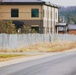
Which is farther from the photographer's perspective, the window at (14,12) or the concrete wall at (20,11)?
the window at (14,12)

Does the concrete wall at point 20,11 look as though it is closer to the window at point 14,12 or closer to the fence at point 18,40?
the window at point 14,12

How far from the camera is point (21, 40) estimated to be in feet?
169

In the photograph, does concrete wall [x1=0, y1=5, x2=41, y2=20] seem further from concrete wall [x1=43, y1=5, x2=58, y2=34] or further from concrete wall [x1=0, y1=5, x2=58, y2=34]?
concrete wall [x1=43, y1=5, x2=58, y2=34]

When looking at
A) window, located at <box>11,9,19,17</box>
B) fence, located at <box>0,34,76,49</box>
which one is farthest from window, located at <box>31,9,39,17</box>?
fence, located at <box>0,34,76,49</box>

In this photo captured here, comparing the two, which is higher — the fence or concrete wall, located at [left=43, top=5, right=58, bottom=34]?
concrete wall, located at [left=43, top=5, right=58, bottom=34]

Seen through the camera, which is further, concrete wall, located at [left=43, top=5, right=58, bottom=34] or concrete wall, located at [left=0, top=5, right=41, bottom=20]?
concrete wall, located at [left=43, top=5, right=58, bottom=34]

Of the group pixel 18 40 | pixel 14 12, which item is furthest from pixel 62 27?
pixel 18 40

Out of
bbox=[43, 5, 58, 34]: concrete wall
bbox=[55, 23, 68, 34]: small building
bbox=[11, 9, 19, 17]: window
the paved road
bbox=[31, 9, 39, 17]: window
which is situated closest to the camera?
the paved road

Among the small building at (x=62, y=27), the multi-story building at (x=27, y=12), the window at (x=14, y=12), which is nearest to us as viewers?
the multi-story building at (x=27, y=12)

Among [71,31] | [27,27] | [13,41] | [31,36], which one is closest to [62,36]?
[27,27]

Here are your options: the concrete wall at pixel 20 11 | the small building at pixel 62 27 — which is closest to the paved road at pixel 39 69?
the concrete wall at pixel 20 11

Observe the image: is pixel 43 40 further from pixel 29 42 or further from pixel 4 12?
pixel 4 12

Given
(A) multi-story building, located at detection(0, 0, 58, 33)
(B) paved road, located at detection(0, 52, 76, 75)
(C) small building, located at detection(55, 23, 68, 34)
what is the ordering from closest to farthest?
(B) paved road, located at detection(0, 52, 76, 75) → (A) multi-story building, located at detection(0, 0, 58, 33) → (C) small building, located at detection(55, 23, 68, 34)

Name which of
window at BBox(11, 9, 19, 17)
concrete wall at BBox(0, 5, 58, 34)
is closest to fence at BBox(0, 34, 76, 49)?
concrete wall at BBox(0, 5, 58, 34)
